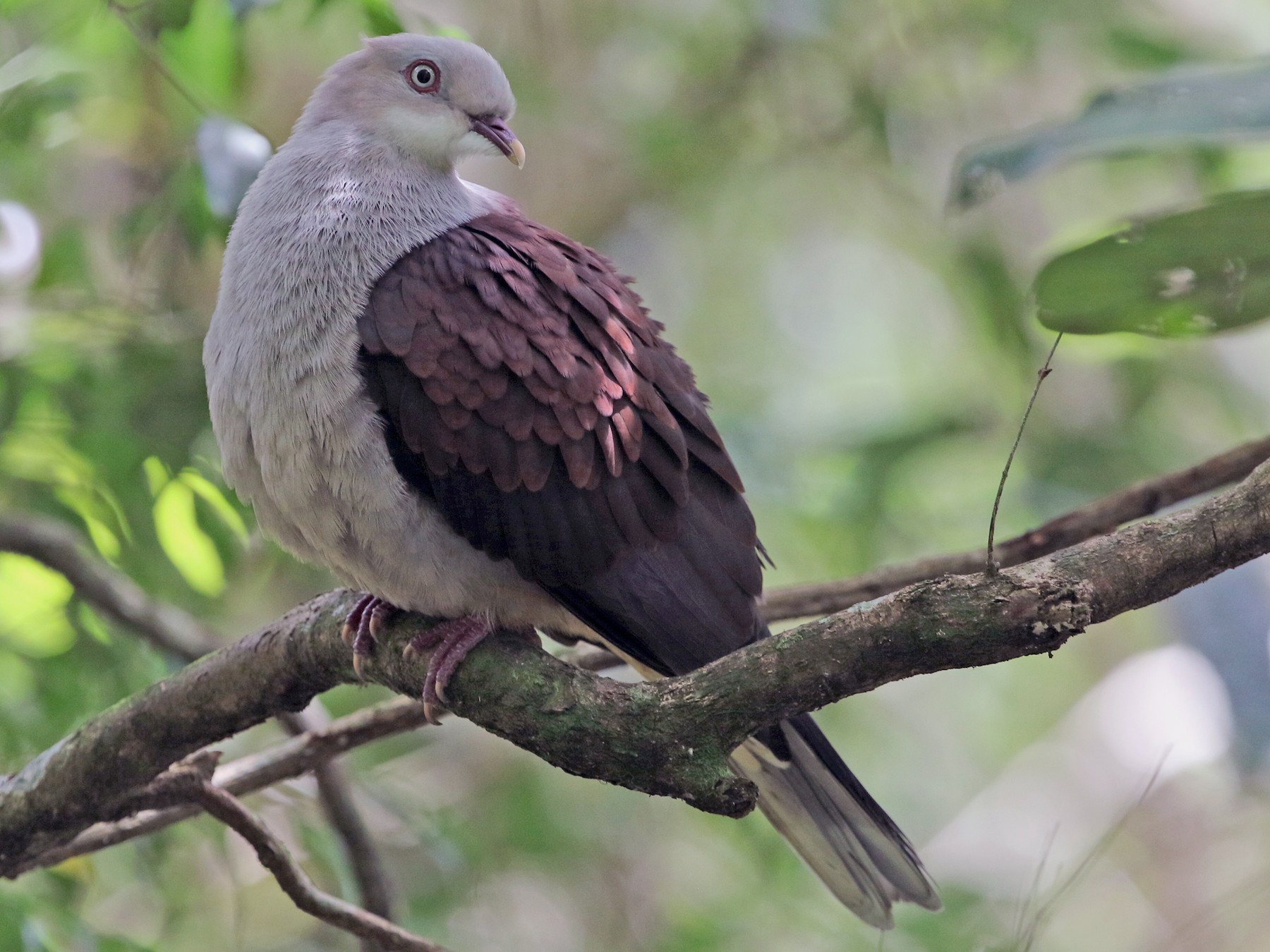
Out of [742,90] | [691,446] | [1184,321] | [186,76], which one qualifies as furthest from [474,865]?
[742,90]

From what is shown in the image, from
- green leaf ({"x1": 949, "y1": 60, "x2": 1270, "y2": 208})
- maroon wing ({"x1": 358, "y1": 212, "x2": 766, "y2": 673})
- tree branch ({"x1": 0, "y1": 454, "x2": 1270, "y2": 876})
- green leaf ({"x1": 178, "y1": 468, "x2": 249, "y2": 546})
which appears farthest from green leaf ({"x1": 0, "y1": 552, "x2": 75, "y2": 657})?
green leaf ({"x1": 949, "y1": 60, "x2": 1270, "y2": 208})

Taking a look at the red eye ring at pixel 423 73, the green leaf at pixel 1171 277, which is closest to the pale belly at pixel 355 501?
the red eye ring at pixel 423 73

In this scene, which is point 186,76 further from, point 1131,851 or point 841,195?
point 1131,851

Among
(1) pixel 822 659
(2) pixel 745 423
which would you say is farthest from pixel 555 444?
(2) pixel 745 423

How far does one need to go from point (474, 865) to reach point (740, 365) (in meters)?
4.91

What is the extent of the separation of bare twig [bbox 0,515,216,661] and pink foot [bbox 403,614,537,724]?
1.25 m

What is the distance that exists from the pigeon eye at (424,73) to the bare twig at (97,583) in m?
1.64

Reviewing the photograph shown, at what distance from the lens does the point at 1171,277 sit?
2.39 metres

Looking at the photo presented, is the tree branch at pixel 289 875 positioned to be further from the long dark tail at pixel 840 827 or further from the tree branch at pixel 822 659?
the long dark tail at pixel 840 827

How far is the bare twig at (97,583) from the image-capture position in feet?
11.7

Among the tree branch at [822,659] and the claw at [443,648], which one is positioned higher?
the tree branch at [822,659]

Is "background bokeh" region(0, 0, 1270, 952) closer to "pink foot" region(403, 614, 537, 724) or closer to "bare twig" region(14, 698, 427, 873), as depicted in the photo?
"bare twig" region(14, 698, 427, 873)

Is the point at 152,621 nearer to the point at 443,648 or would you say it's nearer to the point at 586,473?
the point at 443,648

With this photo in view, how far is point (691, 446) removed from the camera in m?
2.96
